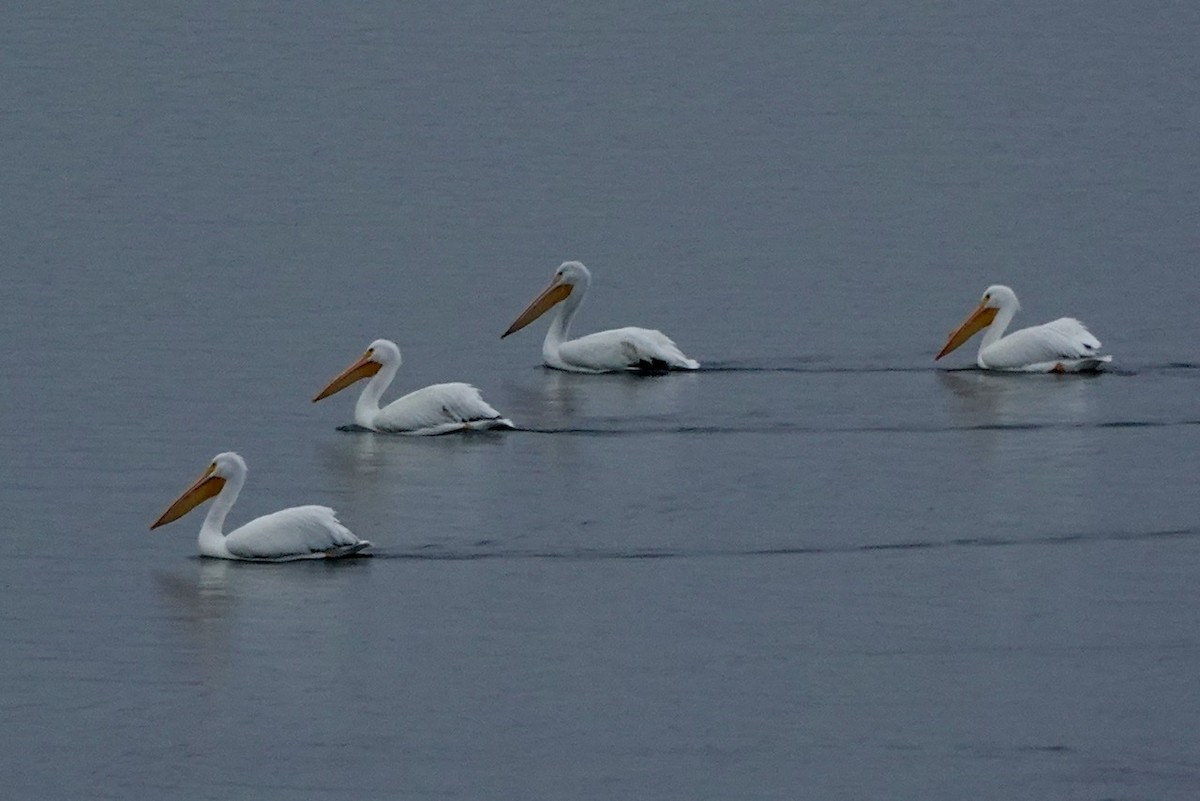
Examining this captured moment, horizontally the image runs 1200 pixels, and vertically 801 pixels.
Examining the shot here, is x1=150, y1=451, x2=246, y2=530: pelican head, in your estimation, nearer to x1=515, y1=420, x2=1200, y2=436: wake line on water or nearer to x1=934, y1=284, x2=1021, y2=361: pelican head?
x1=515, y1=420, x2=1200, y2=436: wake line on water

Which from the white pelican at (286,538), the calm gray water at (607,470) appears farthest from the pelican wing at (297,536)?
the calm gray water at (607,470)

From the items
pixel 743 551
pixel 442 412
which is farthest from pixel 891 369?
pixel 743 551

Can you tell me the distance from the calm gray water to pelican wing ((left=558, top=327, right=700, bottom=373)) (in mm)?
130

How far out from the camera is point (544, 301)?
53.6 ft

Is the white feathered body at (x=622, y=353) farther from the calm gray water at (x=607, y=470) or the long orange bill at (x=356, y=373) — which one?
the long orange bill at (x=356, y=373)

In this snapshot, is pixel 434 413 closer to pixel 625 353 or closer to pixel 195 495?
pixel 625 353

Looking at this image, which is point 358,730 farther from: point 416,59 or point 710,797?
point 416,59

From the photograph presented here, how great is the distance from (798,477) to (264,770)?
4.49 meters

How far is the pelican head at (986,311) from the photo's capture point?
1575cm

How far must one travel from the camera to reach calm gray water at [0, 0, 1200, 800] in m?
8.87

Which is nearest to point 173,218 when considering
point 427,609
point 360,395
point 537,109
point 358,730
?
point 360,395

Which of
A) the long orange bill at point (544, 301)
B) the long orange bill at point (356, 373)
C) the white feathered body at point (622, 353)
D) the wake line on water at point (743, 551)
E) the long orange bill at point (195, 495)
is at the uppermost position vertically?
the long orange bill at point (544, 301)

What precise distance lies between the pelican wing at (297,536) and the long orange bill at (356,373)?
291cm

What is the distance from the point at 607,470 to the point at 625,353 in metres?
2.59
